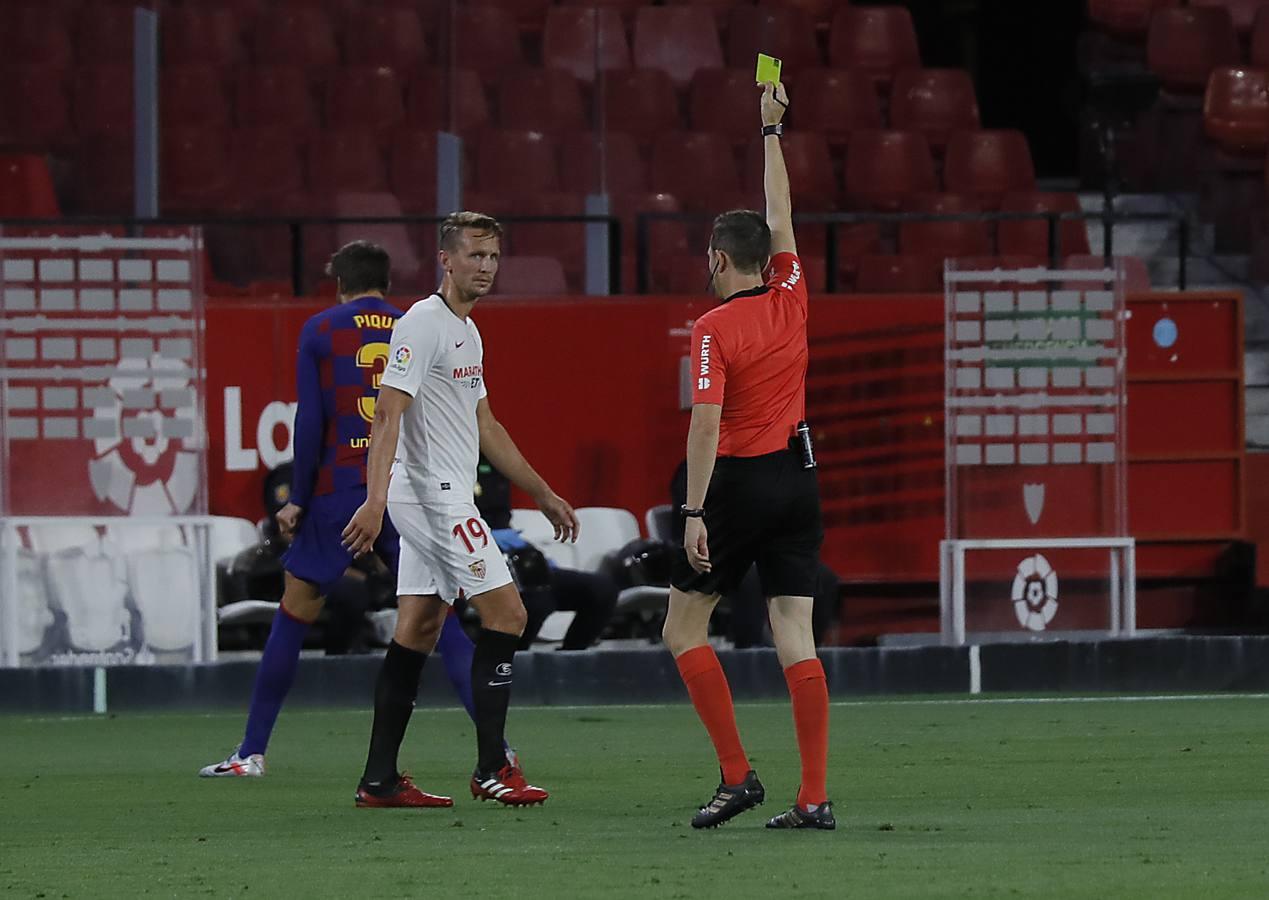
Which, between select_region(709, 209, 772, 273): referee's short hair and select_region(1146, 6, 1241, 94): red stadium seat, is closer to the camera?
select_region(709, 209, 772, 273): referee's short hair

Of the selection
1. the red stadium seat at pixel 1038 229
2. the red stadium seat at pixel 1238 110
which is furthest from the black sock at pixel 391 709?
the red stadium seat at pixel 1238 110

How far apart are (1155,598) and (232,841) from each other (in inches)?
321

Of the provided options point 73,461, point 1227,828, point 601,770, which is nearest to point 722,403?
point 1227,828

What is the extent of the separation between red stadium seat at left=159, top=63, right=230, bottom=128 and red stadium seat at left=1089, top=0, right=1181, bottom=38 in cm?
621

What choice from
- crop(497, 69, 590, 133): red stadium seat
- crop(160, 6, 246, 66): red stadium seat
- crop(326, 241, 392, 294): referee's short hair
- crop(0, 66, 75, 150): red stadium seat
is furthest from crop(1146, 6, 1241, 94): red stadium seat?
crop(326, 241, 392, 294): referee's short hair

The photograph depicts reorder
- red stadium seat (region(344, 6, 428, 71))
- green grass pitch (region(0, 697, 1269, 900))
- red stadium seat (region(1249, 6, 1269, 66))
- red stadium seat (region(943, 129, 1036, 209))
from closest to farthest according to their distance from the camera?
1. green grass pitch (region(0, 697, 1269, 900))
2. red stadium seat (region(344, 6, 428, 71))
3. red stadium seat (region(943, 129, 1036, 209))
4. red stadium seat (region(1249, 6, 1269, 66))

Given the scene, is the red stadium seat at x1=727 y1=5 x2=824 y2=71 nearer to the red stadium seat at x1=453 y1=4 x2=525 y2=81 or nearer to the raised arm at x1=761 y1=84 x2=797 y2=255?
the red stadium seat at x1=453 y1=4 x2=525 y2=81

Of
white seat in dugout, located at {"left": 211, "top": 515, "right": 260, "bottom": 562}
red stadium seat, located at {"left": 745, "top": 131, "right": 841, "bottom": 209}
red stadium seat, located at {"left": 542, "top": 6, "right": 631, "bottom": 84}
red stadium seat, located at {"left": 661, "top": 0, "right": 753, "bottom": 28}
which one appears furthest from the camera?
red stadium seat, located at {"left": 661, "top": 0, "right": 753, "bottom": 28}

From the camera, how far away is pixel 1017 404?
12.6m

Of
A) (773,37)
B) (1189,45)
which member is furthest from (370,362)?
(1189,45)

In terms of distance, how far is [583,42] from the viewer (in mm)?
13875

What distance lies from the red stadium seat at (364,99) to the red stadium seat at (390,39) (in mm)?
65

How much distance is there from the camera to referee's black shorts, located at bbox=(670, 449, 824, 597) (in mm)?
6523

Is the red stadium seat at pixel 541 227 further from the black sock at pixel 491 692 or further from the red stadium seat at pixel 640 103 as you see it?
the black sock at pixel 491 692
